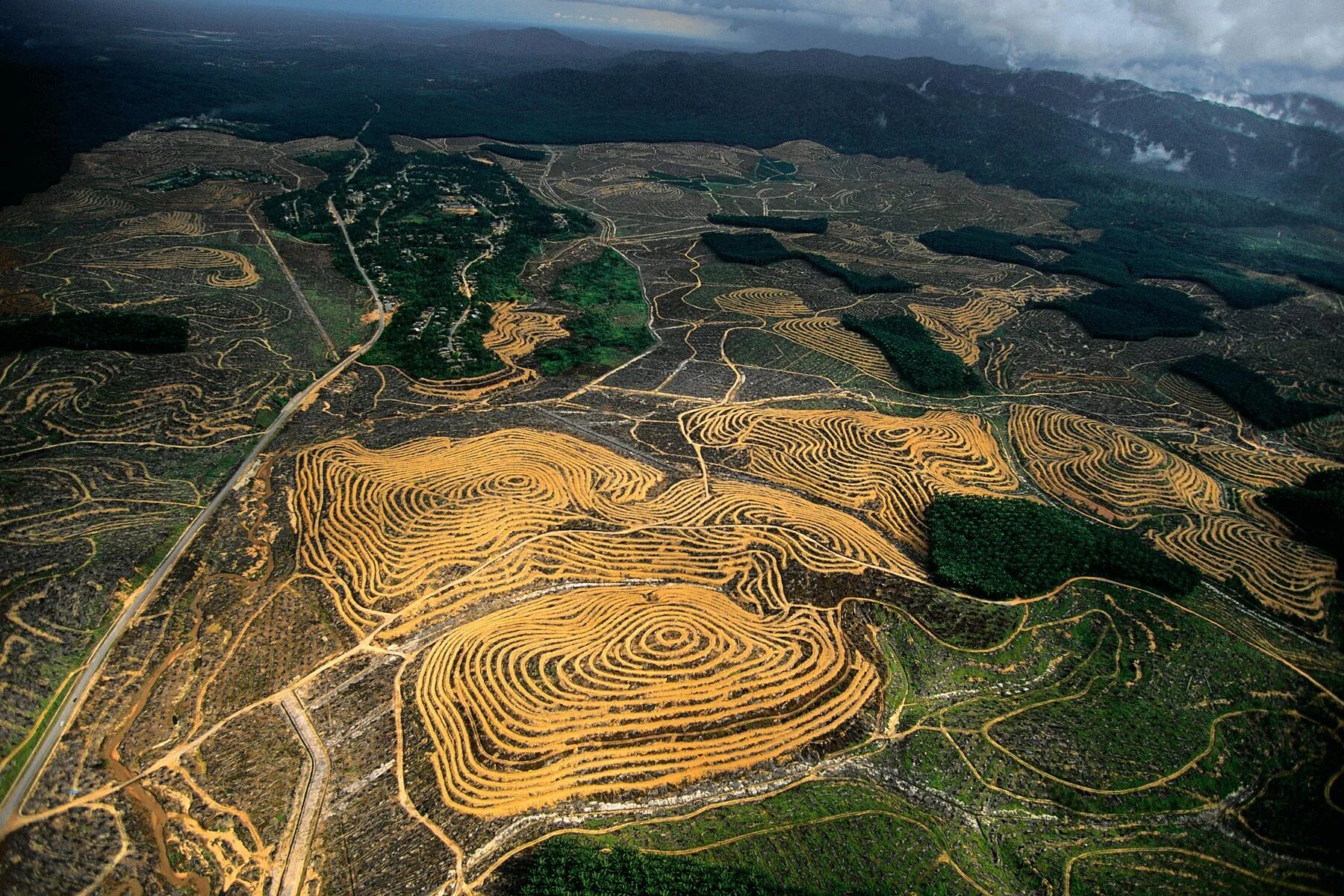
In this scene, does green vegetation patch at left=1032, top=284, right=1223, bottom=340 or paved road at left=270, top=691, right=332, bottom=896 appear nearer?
paved road at left=270, top=691, right=332, bottom=896

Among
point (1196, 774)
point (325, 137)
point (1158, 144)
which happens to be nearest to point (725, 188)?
point (325, 137)

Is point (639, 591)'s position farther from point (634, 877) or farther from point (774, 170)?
point (774, 170)

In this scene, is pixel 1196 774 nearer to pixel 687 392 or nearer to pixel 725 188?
pixel 687 392

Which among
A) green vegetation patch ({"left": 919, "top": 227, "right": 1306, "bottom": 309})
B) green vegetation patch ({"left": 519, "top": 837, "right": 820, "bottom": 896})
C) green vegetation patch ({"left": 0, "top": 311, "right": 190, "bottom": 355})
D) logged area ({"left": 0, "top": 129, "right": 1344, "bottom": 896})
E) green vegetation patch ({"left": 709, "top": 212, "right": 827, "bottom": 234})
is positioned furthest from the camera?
green vegetation patch ({"left": 709, "top": 212, "right": 827, "bottom": 234})

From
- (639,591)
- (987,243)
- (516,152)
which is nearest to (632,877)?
(639,591)

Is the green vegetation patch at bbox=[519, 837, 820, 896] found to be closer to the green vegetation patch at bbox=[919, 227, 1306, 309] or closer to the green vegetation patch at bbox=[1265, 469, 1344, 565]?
the green vegetation patch at bbox=[1265, 469, 1344, 565]

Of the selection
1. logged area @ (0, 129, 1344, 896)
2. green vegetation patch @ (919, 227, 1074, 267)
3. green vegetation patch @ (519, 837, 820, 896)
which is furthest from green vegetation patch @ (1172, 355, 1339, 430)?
green vegetation patch @ (519, 837, 820, 896)

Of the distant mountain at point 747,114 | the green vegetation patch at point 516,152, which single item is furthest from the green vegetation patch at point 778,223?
the distant mountain at point 747,114
